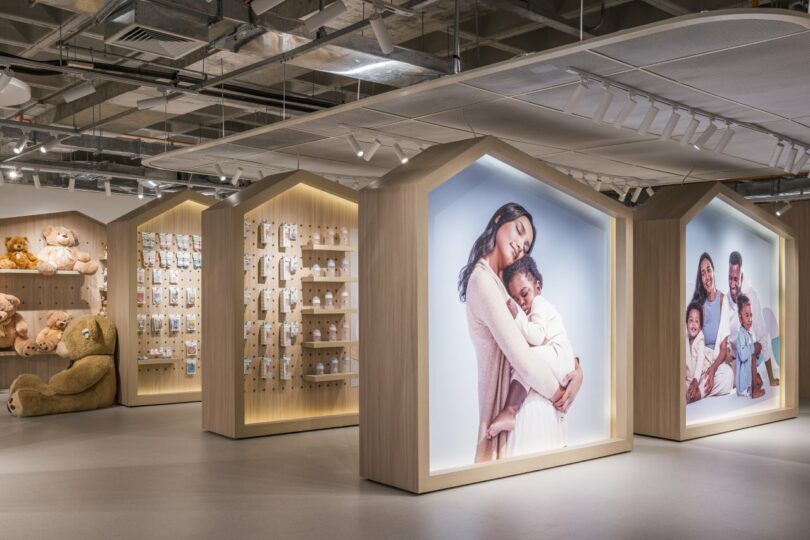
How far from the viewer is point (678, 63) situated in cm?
536

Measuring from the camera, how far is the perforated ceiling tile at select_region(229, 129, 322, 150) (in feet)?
26.0

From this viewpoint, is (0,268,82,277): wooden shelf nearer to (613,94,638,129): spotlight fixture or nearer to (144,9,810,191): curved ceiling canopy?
(144,9,810,191): curved ceiling canopy

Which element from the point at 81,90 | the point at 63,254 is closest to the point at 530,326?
the point at 81,90

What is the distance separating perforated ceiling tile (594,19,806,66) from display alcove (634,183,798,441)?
366cm

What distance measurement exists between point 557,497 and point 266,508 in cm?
212

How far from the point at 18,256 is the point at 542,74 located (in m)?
9.49

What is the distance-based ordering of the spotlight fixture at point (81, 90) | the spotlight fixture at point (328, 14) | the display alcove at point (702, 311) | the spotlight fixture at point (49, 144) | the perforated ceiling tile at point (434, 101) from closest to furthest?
the spotlight fixture at point (328, 14) < the perforated ceiling tile at point (434, 101) < the spotlight fixture at point (81, 90) < the display alcove at point (702, 311) < the spotlight fixture at point (49, 144)

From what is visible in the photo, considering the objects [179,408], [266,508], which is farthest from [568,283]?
[179,408]

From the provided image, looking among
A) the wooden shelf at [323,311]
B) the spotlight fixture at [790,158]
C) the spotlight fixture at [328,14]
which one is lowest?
the wooden shelf at [323,311]

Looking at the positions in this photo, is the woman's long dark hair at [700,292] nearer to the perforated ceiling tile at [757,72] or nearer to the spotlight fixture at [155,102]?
the perforated ceiling tile at [757,72]

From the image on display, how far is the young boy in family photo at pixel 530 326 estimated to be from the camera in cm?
687

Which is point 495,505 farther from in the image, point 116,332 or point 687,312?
point 116,332

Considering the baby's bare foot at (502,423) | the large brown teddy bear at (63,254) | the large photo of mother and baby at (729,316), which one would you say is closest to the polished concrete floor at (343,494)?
the baby's bare foot at (502,423)

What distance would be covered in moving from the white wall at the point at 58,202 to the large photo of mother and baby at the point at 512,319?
9029mm
